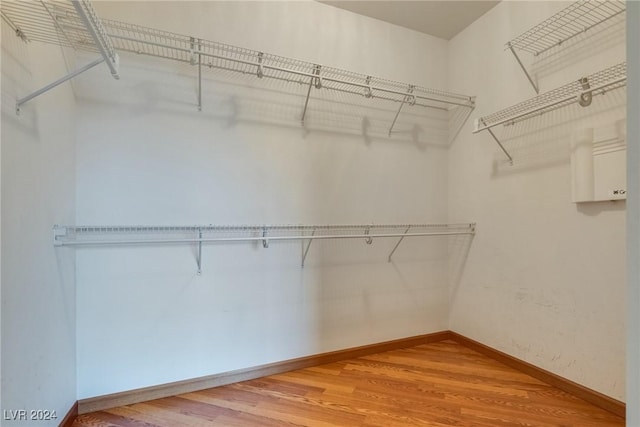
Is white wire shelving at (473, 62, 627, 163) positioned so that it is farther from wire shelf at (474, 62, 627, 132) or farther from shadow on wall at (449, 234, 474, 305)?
shadow on wall at (449, 234, 474, 305)

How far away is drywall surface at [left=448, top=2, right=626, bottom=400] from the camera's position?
152 cm

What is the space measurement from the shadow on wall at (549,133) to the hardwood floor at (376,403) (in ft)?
4.28

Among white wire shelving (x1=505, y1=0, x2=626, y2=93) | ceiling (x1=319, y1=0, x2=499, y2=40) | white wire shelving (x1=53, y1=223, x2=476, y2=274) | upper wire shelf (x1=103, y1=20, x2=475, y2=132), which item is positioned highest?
ceiling (x1=319, y1=0, x2=499, y2=40)

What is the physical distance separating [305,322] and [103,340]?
111 centimetres

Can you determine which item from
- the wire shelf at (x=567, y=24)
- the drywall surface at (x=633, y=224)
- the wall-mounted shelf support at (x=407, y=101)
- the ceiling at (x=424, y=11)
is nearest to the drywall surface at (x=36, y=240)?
the drywall surface at (x=633, y=224)

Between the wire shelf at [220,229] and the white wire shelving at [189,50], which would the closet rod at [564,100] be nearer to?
the white wire shelving at [189,50]

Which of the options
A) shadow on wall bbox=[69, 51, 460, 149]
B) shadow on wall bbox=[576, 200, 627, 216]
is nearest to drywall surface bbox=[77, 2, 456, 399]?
shadow on wall bbox=[69, 51, 460, 149]

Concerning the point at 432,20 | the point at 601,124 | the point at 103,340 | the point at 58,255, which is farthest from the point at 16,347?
the point at 432,20

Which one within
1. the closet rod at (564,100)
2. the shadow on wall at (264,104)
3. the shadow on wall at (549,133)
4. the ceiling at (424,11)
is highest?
the ceiling at (424,11)

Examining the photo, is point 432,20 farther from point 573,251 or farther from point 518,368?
point 518,368

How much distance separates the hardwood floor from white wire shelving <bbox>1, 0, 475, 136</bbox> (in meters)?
1.62

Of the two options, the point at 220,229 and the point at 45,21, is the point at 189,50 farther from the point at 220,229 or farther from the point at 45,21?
the point at 220,229

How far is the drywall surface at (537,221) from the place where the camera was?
1.52m

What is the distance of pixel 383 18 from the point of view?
226 centimetres
